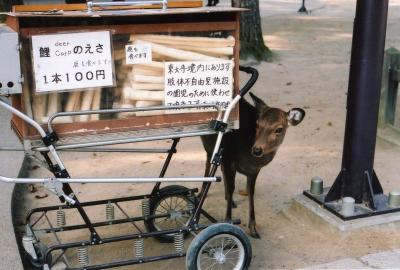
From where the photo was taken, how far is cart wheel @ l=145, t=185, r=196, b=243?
13.9ft

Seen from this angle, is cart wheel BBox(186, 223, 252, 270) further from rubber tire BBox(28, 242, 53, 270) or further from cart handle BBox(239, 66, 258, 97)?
rubber tire BBox(28, 242, 53, 270)

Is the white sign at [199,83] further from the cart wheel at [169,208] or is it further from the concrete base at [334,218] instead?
the concrete base at [334,218]

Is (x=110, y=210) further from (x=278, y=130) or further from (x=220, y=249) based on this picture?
(x=278, y=130)

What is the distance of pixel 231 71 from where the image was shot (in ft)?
11.3

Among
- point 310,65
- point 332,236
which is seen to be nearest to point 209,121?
point 332,236

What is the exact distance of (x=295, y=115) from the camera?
13.6 ft

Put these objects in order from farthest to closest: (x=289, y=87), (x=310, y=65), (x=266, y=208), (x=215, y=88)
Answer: (x=310, y=65) < (x=289, y=87) < (x=266, y=208) < (x=215, y=88)

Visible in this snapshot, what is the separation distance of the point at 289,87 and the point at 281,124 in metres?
5.10

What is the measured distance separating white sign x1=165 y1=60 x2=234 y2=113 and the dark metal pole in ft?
4.48

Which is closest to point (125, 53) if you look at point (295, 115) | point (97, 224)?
point (97, 224)

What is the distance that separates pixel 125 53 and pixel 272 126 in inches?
55.9

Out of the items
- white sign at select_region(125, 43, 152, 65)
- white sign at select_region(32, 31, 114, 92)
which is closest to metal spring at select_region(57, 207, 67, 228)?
white sign at select_region(32, 31, 114, 92)

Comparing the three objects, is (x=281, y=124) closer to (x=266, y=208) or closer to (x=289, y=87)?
(x=266, y=208)

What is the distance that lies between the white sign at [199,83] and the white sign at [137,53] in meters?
0.14
